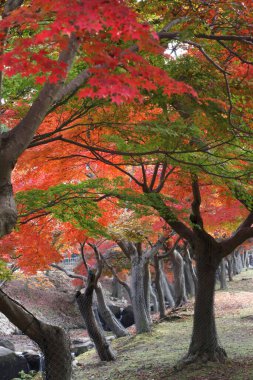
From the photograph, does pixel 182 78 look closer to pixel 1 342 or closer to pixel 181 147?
pixel 181 147

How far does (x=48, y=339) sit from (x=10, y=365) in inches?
338

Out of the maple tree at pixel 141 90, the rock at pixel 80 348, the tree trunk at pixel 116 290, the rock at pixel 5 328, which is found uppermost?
the maple tree at pixel 141 90

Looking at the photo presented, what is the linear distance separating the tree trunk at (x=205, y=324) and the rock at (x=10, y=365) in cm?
703

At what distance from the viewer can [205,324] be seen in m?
10.4

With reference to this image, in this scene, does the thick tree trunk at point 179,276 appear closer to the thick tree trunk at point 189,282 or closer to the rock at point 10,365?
the thick tree trunk at point 189,282

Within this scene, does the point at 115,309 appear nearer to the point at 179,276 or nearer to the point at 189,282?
the point at 179,276

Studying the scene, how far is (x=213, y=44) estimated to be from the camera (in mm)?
8023

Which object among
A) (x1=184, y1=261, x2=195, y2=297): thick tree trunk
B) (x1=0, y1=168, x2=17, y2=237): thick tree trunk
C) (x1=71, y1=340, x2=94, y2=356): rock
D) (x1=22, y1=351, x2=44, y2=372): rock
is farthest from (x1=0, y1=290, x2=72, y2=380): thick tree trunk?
(x1=184, y1=261, x2=195, y2=297): thick tree trunk

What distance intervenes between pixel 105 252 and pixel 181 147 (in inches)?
601

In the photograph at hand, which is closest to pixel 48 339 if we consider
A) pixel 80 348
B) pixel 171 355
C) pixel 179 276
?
pixel 171 355

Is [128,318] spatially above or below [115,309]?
below

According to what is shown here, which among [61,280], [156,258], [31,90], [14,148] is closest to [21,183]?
[31,90]

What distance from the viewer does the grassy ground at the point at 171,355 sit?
9547 millimetres

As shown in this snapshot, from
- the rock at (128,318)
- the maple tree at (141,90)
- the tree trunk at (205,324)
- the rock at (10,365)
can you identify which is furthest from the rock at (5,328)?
the tree trunk at (205,324)
